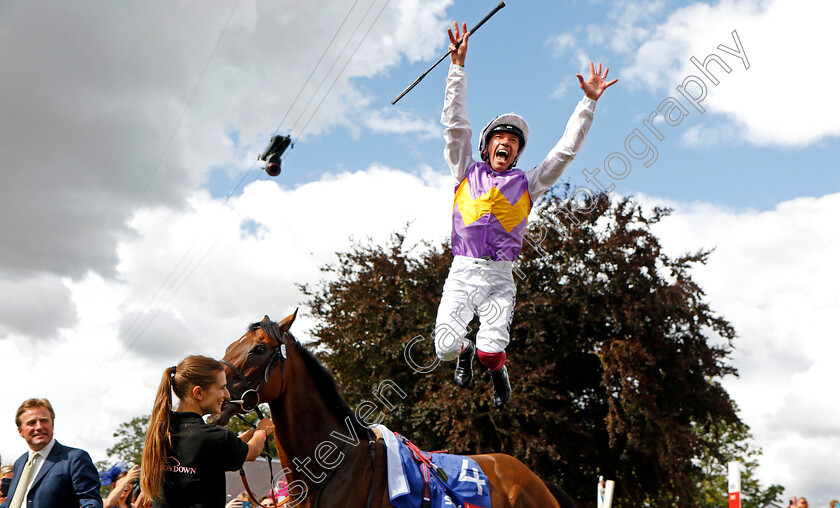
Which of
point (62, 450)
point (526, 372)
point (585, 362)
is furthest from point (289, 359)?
point (585, 362)

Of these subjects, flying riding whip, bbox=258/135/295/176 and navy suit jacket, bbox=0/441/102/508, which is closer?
navy suit jacket, bbox=0/441/102/508

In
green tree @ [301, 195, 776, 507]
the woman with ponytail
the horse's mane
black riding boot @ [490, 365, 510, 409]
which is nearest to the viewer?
the woman with ponytail

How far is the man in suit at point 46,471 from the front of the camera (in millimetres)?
4711

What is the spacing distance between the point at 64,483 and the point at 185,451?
159cm

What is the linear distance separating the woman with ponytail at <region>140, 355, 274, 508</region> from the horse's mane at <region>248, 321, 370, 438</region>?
119cm

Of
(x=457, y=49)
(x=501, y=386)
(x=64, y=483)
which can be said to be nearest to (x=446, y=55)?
(x=457, y=49)

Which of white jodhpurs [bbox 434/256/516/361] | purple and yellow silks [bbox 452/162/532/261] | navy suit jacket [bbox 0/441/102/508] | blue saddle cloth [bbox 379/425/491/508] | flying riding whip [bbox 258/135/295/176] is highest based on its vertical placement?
flying riding whip [bbox 258/135/295/176]

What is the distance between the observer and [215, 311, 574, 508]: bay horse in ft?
15.6

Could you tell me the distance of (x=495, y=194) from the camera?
4883 millimetres

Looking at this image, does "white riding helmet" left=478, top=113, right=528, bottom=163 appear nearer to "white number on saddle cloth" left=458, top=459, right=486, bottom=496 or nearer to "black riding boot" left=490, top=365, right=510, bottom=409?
"black riding boot" left=490, top=365, right=510, bottom=409

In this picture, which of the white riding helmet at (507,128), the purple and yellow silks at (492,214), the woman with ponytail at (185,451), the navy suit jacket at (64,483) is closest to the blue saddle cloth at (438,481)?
the woman with ponytail at (185,451)

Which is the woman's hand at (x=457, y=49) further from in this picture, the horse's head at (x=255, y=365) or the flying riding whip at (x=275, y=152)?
the flying riding whip at (x=275, y=152)

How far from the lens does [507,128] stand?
5137 mm

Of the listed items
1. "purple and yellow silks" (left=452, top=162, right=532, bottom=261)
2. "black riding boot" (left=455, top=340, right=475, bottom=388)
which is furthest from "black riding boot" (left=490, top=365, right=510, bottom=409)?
"purple and yellow silks" (left=452, top=162, right=532, bottom=261)
